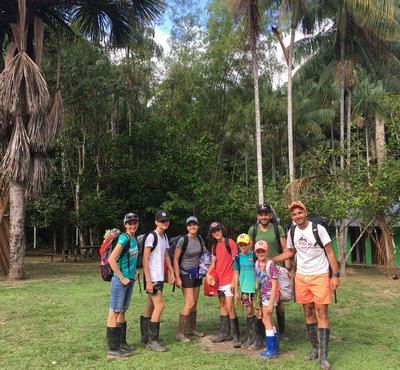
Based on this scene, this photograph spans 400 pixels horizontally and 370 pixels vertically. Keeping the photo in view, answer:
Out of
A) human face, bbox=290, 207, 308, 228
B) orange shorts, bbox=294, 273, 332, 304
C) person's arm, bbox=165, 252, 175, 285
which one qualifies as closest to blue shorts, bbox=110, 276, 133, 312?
person's arm, bbox=165, 252, 175, 285

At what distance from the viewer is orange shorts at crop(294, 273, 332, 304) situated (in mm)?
4406

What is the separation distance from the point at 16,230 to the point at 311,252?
355 inches

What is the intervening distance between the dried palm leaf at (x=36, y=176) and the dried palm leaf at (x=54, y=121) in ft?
1.71

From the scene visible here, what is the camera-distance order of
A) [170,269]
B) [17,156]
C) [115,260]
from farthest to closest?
[17,156] < [170,269] < [115,260]

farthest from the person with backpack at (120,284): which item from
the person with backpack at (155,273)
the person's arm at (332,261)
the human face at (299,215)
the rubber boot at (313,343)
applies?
the person's arm at (332,261)

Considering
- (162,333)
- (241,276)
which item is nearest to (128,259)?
(241,276)

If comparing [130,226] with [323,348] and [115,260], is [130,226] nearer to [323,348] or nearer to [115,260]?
[115,260]

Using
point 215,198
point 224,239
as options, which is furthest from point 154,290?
point 215,198

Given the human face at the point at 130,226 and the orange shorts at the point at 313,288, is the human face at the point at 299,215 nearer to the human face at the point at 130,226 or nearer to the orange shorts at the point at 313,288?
the orange shorts at the point at 313,288

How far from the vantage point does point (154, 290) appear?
497 cm

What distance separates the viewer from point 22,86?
1086cm

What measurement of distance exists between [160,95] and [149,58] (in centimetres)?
207

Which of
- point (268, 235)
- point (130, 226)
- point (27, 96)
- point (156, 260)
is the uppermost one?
point (27, 96)

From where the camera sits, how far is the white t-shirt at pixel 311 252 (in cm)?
445
